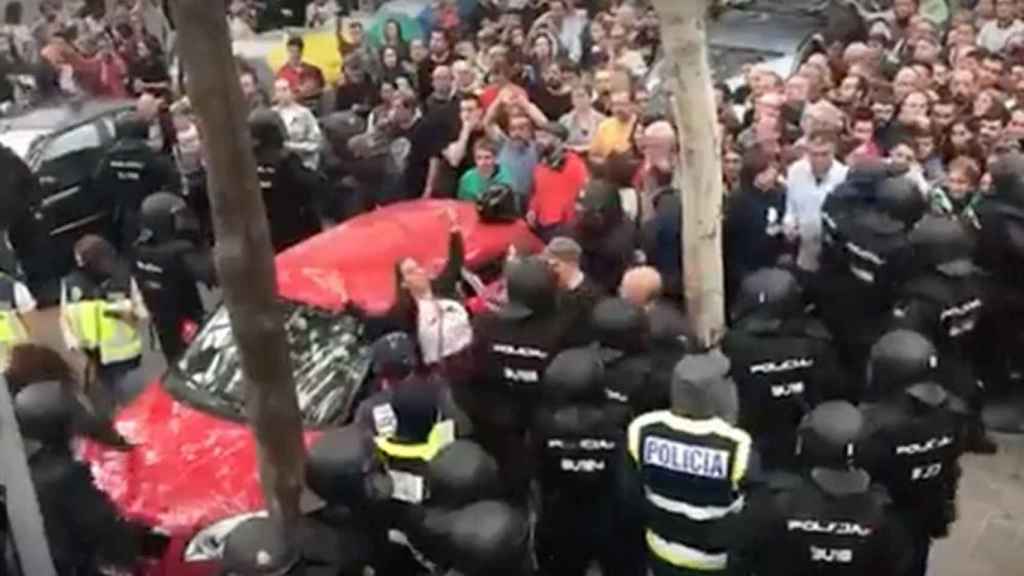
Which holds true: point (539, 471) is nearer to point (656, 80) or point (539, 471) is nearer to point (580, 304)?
point (580, 304)

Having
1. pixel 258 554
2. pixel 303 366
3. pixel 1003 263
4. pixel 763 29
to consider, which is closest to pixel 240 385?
pixel 303 366

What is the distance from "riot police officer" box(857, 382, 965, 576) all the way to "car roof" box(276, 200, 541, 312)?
3.06 m

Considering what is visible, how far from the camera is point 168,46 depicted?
16.1m

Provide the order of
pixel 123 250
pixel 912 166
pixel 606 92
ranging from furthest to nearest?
pixel 606 92 < pixel 123 250 < pixel 912 166

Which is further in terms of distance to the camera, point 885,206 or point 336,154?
point 336,154

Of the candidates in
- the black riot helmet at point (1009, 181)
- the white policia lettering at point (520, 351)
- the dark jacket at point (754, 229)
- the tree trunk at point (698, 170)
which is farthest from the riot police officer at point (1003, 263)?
the white policia lettering at point (520, 351)

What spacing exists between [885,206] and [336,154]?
4528 mm

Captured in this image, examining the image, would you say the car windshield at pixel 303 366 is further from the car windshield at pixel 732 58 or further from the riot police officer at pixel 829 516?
the car windshield at pixel 732 58

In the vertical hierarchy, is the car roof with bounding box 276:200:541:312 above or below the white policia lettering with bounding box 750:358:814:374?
below

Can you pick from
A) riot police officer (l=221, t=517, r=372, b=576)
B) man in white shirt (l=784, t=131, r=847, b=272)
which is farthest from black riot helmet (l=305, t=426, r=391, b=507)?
man in white shirt (l=784, t=131, r=847, b=272)

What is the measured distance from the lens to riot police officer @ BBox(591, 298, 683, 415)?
22.5 ft

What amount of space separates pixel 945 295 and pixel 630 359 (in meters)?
1.72

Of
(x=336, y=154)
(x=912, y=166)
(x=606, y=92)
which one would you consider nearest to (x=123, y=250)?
(x=336, y=154)

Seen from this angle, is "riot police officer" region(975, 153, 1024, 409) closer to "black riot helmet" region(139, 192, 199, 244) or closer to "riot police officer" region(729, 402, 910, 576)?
"riot police officer" region(729, 402, 910, 576)
